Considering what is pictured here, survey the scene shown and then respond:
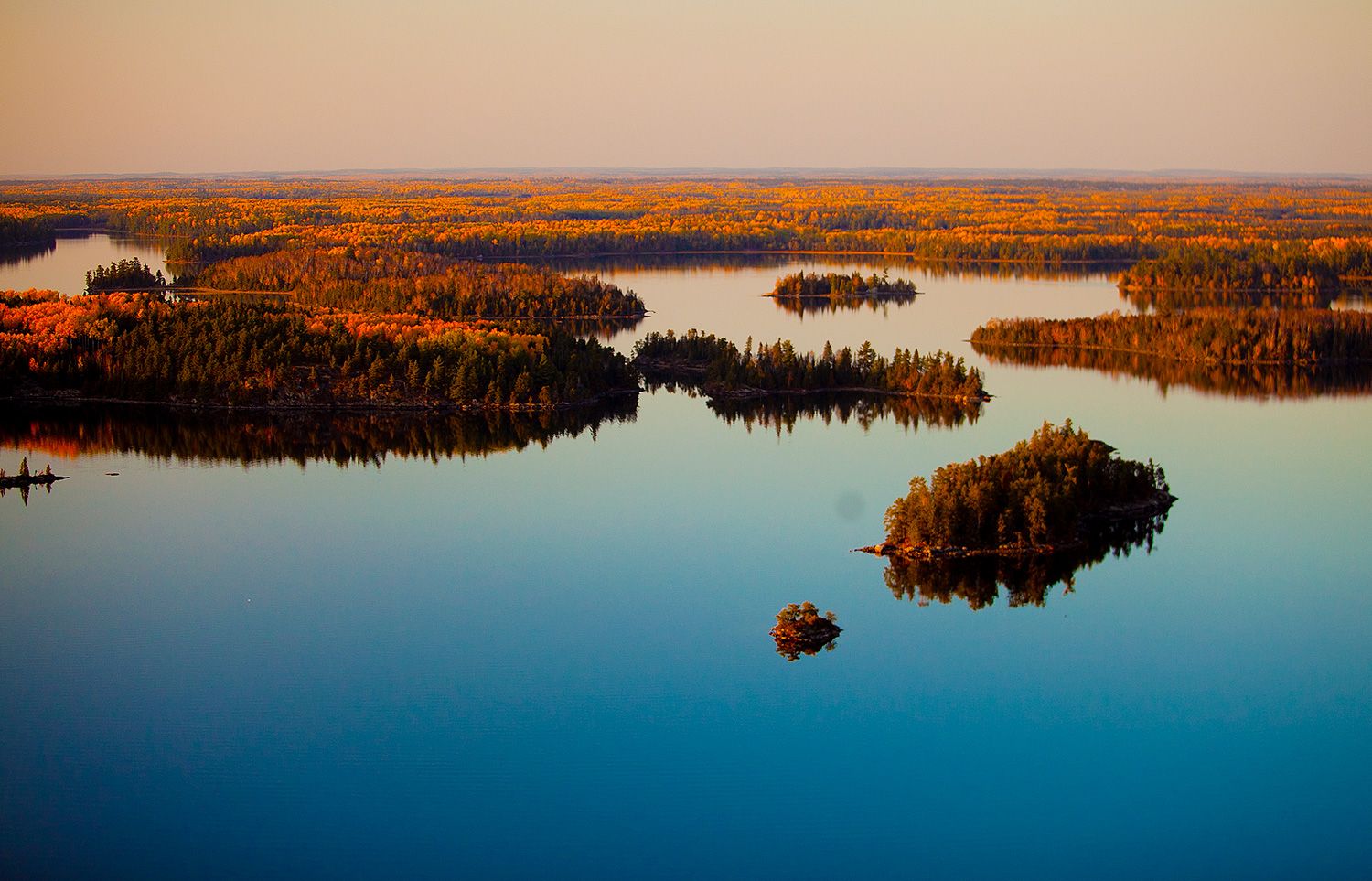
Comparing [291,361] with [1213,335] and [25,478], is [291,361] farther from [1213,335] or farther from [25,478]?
[1213,335]

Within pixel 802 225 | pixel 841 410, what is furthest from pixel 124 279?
pixel 802 225

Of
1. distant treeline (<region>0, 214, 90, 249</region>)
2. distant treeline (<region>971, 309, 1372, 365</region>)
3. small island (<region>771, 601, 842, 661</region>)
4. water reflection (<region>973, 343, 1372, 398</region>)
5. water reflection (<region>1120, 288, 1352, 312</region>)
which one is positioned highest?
distant treeline (<region>0, 214, 90, 249</region>)

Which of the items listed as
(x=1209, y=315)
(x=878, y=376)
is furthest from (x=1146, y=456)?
(x=1209, y=315)

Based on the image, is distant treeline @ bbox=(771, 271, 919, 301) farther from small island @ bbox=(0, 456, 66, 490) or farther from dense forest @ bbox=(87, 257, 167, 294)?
small island @ bbox=(0, 456, 66, 490)

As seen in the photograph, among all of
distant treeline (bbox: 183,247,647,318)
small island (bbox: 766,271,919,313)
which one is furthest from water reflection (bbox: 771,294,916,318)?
distant treeline (bbox: 183,247,647,318)

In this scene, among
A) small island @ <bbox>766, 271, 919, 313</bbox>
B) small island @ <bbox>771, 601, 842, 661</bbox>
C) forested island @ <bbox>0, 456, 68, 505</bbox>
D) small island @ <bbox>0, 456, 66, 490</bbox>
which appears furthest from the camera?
small island @ <bbox>766, 271, 919, 313</bbox>

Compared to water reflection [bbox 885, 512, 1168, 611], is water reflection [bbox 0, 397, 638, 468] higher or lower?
higher
